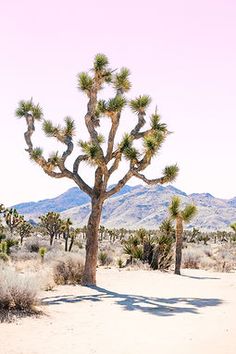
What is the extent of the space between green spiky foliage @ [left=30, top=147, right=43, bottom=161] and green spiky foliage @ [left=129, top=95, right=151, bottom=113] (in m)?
3.37

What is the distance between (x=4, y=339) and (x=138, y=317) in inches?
110

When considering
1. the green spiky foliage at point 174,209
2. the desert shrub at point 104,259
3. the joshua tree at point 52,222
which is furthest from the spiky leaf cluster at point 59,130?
the joshua tree at point 52,222

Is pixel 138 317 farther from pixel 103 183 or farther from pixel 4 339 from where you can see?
pixel 103 183

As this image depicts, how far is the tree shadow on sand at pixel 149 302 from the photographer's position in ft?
30.4

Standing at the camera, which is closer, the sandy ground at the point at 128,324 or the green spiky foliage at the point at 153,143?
the sandy ground at the point at 128,324

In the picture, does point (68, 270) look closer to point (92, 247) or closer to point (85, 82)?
point (92, 247)

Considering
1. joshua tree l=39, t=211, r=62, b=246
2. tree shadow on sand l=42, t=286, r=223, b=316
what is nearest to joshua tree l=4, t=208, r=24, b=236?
joshua tree l=39, t=211, r=62, b=246

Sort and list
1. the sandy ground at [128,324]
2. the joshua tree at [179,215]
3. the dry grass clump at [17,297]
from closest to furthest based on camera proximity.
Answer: the sandy ground at [128,324] → the dry grass clump at [17,297] → the joshua tree at [179,215]

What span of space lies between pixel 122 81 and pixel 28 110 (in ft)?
10.5

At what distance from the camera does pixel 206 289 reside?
13.1 meters

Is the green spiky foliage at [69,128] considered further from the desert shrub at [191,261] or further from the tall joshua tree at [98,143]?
the desert shrub at [191,261]

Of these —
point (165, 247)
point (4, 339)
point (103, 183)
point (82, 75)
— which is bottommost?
point (4, 339)

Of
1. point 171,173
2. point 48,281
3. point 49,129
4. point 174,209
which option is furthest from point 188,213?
point 48,281

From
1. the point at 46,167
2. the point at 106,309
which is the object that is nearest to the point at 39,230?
the point at 46,167
